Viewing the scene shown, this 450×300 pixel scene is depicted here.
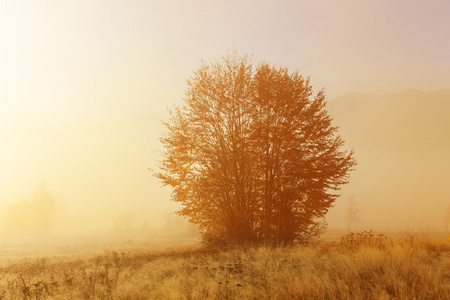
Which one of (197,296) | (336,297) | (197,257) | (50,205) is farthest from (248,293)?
(50,205)

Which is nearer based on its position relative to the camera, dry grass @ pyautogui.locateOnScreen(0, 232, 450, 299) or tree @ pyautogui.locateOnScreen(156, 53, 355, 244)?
dry grass @ pyautogui.locateOnScreen(0, 232, 450, 299)

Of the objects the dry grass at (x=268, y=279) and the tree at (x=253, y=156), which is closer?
the dry grass at (x=268, y=279)

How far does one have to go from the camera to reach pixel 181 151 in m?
16.5

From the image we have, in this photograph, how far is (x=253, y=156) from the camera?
16.2m

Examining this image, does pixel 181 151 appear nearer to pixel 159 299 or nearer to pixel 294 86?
pixel 294 86

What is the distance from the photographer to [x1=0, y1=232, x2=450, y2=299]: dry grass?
7.34 meters

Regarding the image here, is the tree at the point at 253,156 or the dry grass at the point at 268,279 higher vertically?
the tree at the point at 253,156

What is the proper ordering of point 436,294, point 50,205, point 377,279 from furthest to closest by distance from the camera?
point 50,205, point 377,279, point 436,294

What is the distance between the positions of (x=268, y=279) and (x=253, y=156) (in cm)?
832

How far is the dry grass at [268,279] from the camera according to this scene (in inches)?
289

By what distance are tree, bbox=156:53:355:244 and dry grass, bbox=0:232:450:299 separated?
3.73 metres

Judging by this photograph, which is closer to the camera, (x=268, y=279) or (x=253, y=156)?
(x=268, y=279)

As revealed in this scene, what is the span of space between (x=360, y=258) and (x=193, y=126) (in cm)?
960

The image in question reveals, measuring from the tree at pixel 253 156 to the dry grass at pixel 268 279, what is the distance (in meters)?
3.73
